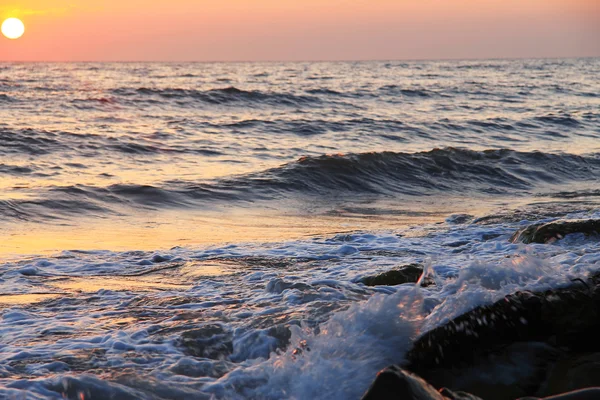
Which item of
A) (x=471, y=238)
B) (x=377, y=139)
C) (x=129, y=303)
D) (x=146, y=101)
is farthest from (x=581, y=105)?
(x=129, y=303)

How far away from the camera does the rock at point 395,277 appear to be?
511 cm

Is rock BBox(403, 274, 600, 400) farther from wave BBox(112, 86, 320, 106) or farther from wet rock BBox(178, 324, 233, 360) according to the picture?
wave BBox(112, 86, 320, 106)

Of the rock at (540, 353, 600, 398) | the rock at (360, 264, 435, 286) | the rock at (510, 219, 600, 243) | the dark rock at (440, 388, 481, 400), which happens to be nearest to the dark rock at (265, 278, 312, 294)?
the rock at (360, 264, 435, 286)

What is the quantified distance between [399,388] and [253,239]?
5221 millimetres

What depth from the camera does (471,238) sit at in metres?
7.32

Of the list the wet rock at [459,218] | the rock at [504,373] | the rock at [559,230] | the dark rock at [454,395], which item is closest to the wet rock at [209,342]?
the rock at [504,373]

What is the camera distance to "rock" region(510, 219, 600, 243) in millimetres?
6266

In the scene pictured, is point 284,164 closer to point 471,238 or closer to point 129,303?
point 471,238

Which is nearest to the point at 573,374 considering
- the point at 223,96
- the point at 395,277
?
the point at 395,277

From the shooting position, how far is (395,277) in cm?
516

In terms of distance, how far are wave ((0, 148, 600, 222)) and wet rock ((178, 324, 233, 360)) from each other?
18.2 ft

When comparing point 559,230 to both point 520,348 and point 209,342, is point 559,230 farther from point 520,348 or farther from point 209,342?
point 209,342

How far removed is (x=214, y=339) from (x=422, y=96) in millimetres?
26059

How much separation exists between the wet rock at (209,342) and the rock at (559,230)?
3427 millimetres
